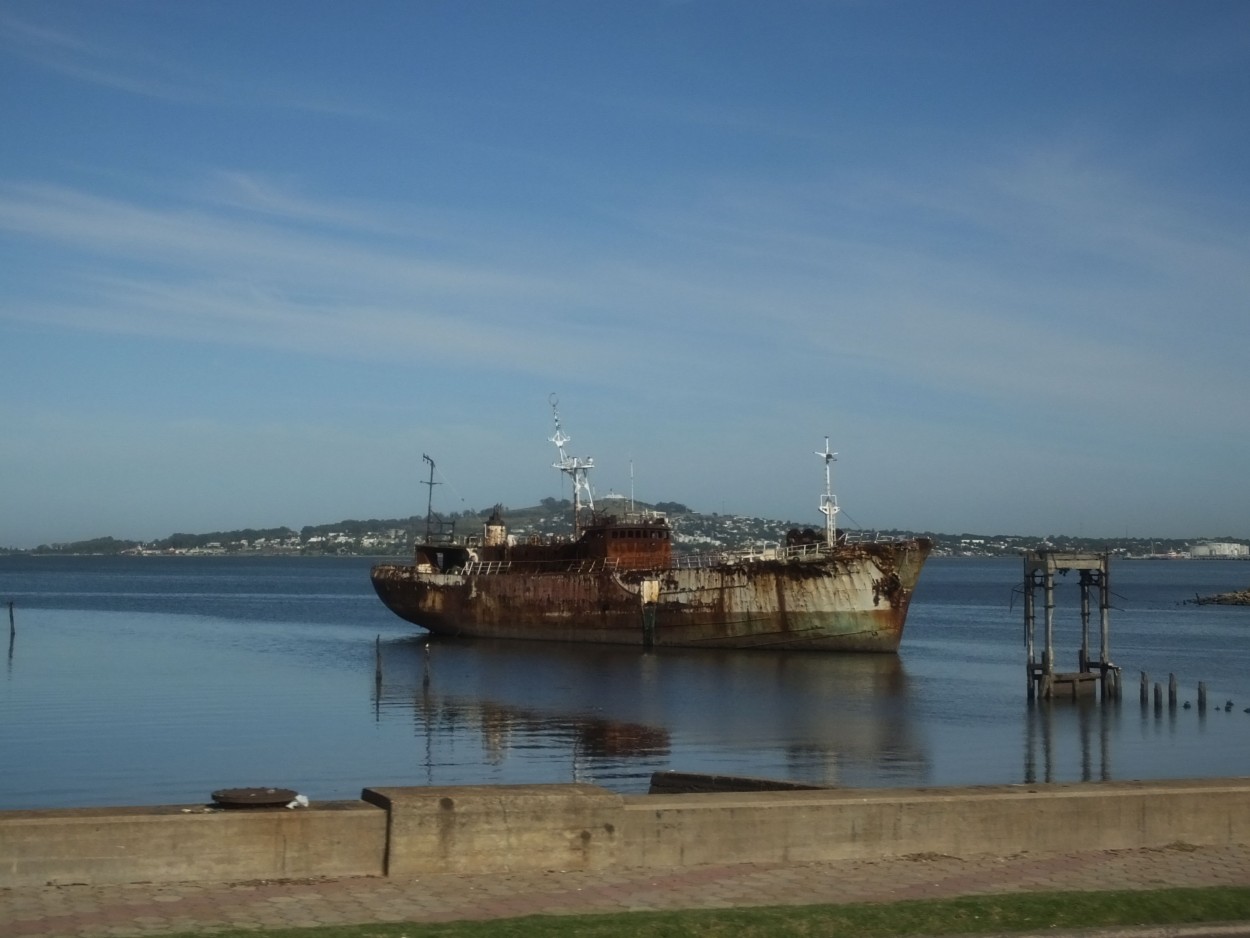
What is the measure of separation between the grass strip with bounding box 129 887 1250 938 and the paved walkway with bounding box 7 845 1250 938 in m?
0.30

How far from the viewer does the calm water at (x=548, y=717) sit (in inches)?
1125

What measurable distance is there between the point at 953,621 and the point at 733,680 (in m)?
50.4

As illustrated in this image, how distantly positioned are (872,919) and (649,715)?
29.9 m

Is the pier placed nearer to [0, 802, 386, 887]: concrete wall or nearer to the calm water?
the calm water

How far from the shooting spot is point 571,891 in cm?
1084

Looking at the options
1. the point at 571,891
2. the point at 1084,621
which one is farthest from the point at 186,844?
the point at 1084,621

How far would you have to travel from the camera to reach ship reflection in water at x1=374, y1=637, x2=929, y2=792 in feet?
96.0

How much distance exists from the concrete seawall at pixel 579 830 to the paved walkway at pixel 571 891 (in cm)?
12

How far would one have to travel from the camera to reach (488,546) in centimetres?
6981

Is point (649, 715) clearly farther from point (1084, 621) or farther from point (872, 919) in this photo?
point (872, 919)

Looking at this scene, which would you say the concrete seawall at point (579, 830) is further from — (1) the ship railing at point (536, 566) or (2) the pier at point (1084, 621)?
(1) the ship railing at point (536, 566)

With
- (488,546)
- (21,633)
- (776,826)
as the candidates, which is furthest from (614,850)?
(21,633)

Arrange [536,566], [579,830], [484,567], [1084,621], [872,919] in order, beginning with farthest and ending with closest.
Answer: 1. [484,567]
2. [536,566]
3. [1084,621]
4. [579,830]
5. [872,919]

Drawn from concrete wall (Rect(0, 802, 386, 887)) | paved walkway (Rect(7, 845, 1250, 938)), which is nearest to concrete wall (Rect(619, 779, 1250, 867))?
paved walkway (Rect(7, 845, 1250, 938))
